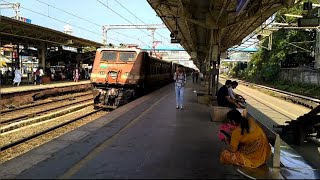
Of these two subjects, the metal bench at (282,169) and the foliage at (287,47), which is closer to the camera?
the metal bench at (282,169)

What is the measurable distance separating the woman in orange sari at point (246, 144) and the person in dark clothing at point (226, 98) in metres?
5.23

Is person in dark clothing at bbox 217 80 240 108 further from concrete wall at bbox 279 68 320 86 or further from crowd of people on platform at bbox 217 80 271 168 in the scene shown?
concrete wall at bbox 279 68 320 86

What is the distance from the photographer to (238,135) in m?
6.56

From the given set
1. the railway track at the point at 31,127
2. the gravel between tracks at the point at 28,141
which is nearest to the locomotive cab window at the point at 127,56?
the railway track at the point at 31,127

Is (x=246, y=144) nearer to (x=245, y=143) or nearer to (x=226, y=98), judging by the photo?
(x=245, y=143)

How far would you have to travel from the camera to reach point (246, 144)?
6.63 meters

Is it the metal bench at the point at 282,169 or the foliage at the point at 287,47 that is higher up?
the foliage at the point at 287,47

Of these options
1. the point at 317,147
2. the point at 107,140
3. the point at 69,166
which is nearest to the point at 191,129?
the point at 107,140

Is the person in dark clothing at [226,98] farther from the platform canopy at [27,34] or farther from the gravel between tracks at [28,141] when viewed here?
the platform canopy at [27,34]

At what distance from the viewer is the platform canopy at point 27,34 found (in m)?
23.8

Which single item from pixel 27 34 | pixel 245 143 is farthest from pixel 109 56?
pixel 245 143

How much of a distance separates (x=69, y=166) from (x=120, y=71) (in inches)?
536

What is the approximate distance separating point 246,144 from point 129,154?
2.17 meters

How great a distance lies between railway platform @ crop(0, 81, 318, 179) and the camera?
20.4 ft
